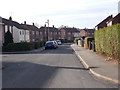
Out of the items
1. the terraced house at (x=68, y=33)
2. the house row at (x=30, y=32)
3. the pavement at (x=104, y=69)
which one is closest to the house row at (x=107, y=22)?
the terraced house at (x=68, y=33)

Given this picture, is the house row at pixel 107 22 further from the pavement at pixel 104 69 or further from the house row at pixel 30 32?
the pavement at pixel 104 69

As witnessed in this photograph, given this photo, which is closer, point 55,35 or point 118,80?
point 118,80

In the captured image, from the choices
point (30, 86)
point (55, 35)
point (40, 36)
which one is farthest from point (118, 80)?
point (55, 35)

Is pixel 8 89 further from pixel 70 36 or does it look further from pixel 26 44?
pixel 70 36

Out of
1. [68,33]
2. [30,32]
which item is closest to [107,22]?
[30,32]

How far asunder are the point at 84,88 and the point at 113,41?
908 centimetres

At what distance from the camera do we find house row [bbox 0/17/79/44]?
59.6 metres

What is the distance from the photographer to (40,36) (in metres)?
116

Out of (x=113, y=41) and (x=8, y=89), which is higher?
(x=113, y=41)

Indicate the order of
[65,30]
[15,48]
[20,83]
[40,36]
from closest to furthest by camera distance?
[20,83] < [15,48] < [40,36] < [65,30]

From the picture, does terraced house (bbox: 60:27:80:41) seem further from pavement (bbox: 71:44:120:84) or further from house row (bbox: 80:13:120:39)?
pavement (bbox: 71:44:120:84)

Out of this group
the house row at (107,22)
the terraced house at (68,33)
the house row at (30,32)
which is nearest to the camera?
the house row at (107,22)

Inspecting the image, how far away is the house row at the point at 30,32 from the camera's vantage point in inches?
2347

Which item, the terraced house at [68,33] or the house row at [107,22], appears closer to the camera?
the house row at [107,22]
